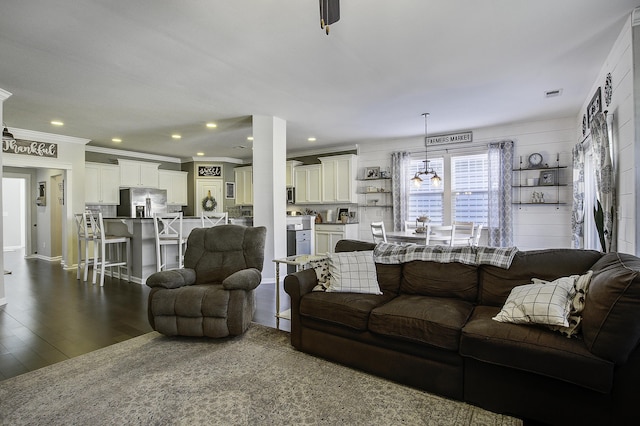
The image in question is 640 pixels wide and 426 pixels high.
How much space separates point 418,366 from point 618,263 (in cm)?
128

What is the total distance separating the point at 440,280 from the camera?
2.62m

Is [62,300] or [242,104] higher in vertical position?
[242,104]

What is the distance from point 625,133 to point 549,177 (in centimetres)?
304

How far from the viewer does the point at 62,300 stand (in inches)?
165

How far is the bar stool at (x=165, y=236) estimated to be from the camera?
5.13 meters

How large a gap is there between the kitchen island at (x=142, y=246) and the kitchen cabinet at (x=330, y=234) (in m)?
2.64

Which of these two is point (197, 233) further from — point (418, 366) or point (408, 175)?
point (408, 175)

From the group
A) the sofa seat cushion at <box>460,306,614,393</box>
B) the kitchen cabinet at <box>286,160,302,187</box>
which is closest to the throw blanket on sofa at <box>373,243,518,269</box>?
the sofa seat cushion at <box>460,306,614,393</box>

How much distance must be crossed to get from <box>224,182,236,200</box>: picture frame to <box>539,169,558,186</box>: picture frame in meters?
7.42

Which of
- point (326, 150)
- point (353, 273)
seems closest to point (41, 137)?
point (326, 150)

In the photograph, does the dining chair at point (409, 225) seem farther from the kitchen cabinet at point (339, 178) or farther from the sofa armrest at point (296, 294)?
the sofa armrest at point (296, 294)

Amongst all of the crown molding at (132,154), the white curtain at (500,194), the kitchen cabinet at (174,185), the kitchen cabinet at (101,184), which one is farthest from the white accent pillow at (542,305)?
Result: the kitchen cabinet at (174,185)

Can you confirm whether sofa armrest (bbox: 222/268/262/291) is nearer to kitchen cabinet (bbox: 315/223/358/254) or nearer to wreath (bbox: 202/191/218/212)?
kitchen cabinet (bbox: 315/223/358/254)

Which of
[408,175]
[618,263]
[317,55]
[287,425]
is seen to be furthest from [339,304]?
[408,175]
